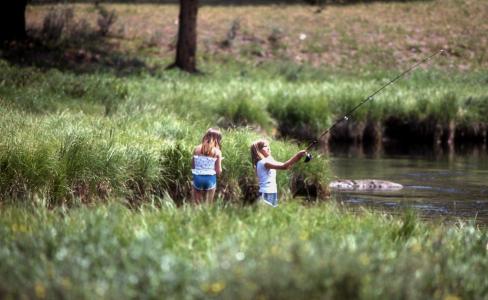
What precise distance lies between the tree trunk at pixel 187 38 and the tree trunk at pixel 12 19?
204 inches

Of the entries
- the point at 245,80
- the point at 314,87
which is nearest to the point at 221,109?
the point at 314,87

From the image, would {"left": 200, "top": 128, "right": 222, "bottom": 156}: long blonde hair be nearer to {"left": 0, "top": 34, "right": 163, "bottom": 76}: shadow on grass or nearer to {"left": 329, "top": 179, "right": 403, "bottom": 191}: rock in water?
{"left": 329, "top": 179, "right": 403, "bottom": 191}: rock in water

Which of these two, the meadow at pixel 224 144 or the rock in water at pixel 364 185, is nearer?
the meadow at pixel 224 144

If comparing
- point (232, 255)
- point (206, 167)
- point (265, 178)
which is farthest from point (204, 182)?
point (232, 255)

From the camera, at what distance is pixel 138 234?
8148mm

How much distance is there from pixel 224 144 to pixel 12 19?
62.4ft

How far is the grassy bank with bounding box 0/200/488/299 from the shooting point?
21.4 ft

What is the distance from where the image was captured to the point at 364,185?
18.3 m

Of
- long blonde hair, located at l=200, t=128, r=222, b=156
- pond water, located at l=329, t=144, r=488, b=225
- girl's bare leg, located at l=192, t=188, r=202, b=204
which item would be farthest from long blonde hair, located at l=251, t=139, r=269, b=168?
pond water, located at l=329, t=144, r=488, b=225

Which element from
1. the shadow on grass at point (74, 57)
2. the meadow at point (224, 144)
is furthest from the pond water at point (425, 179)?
the shadow on grass at point (74, 57)

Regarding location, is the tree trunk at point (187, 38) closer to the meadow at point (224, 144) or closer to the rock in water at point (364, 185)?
the meadow at point (224, 144)

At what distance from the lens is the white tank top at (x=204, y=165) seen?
1240 cm

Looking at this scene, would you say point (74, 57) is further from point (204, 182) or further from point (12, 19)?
point (204, 182)

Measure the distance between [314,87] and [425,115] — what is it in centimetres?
326
